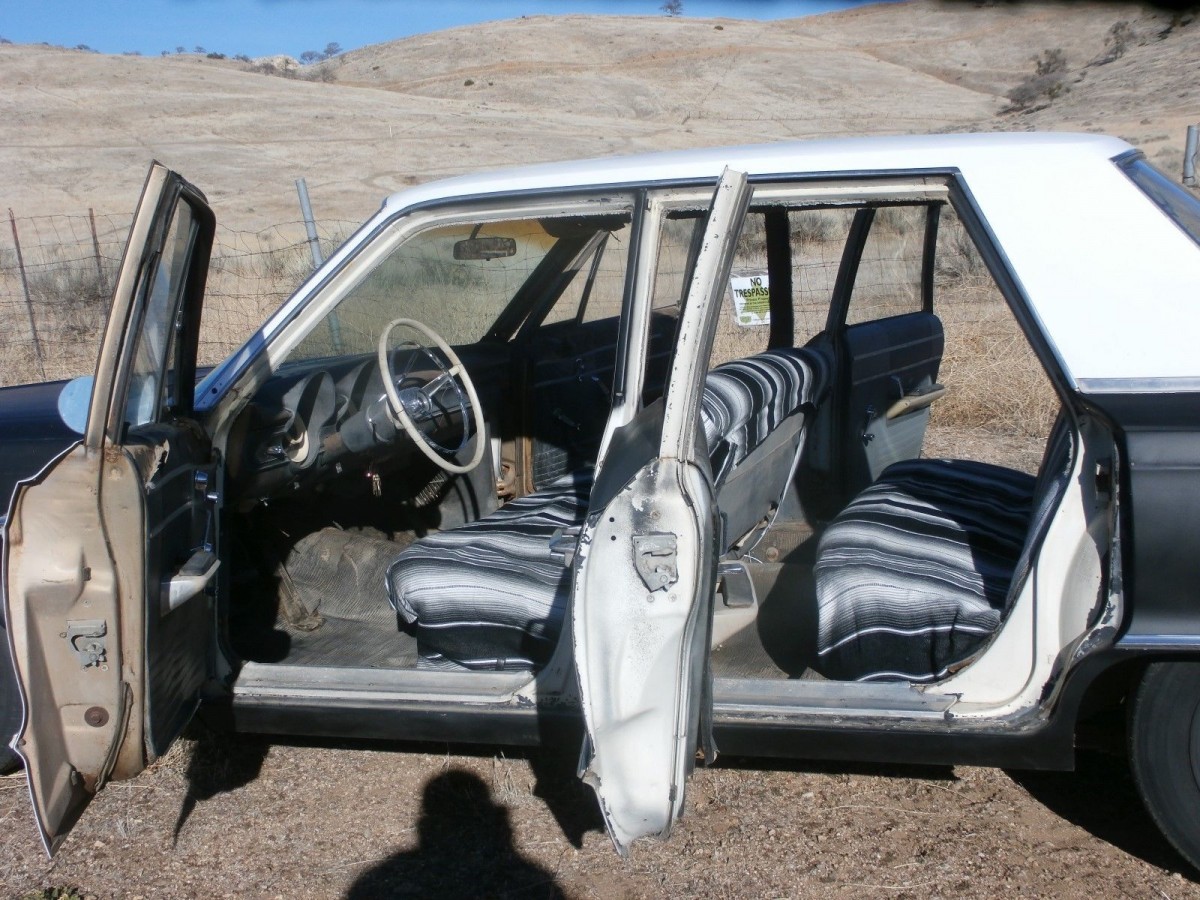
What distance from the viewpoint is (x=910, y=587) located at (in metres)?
2.55

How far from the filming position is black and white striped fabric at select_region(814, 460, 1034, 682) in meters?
2.49

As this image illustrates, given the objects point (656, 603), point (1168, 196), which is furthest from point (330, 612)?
point (1168, 196)

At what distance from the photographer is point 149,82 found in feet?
132

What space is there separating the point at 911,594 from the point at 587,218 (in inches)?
48.4

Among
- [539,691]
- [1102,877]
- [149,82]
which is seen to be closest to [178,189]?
[539,691]

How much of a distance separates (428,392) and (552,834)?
4.57 ft

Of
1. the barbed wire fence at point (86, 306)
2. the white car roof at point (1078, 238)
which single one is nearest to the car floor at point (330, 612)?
the white car roof at point (1078, 238)

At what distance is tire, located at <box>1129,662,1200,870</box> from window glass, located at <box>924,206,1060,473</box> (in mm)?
3783

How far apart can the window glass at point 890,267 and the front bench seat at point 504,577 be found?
1011 mm

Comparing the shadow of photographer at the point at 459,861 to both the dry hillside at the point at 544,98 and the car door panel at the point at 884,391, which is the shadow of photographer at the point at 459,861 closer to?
the car door panel at the point at 884,391

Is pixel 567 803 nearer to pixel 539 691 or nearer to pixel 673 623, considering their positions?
pixel 539 691

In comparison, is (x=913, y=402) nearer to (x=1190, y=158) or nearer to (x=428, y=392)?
(x=428, y=392)

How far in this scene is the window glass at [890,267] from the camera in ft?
12.9

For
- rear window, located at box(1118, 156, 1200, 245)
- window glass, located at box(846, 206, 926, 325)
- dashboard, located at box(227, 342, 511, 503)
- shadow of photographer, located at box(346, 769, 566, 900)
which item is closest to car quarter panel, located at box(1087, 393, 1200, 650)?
rear window, located at box(1118, 156, 1200, 245)
